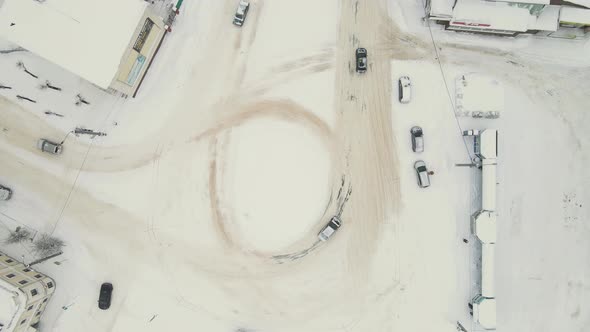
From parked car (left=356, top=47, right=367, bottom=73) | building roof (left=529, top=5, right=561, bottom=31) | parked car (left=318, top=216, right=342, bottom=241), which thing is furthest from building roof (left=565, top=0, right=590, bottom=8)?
parked car (left=318, top=216, right=342, bottom=241)

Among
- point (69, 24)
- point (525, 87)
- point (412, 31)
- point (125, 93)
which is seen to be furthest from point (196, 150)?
point (525, 87)

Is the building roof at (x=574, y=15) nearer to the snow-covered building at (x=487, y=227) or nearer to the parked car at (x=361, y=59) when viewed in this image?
the snow-covered building at (x=487, y=227)

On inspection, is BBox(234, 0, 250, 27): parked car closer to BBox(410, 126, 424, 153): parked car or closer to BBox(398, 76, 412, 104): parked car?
BBox(398, 76, 412, 104): parked car

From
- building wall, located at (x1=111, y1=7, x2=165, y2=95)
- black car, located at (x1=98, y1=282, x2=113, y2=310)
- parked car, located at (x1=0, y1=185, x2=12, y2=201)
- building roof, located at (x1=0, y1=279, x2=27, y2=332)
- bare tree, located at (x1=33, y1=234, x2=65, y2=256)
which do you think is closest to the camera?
building wall, located at (x1=111, y1=7, x2=165, y2=95)

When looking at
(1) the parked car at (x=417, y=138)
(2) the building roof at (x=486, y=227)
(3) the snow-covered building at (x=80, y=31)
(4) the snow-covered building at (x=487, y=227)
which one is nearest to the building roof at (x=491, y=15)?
(4) the snow-covered building at (x=487, y=227)

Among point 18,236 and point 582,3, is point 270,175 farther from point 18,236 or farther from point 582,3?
point 582,3

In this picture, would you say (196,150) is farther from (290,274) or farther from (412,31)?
(412,31)
